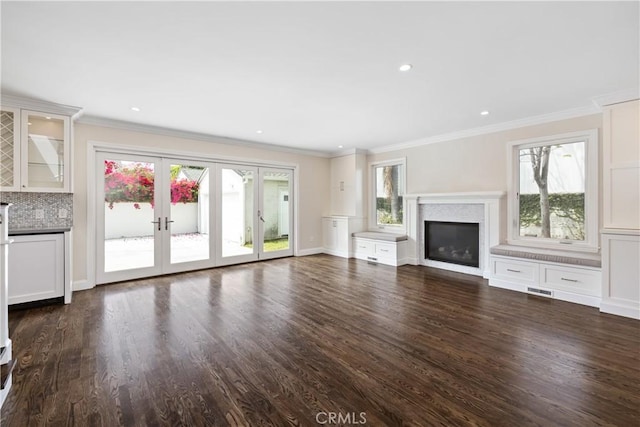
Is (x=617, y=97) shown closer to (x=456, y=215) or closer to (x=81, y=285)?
(x=456, y=215)

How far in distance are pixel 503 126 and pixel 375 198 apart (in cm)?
296

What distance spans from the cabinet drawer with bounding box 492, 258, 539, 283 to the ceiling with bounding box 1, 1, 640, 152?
2163 millimetres

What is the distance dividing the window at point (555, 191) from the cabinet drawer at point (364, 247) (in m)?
2.56

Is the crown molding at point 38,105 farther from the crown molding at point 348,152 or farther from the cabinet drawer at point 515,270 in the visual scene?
the cabinet drawer at point 515,270

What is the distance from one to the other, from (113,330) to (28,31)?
8.61 ft

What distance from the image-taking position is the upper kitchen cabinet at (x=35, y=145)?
345cm

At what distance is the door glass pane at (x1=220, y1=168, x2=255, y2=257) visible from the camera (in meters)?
5.71

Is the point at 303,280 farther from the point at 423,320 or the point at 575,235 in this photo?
the point at 575,235

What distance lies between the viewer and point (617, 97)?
329cm

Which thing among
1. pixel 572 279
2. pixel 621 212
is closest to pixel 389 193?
pixel 572 279

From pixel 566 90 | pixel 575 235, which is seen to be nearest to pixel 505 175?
pixel 575 235

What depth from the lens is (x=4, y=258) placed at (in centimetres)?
198

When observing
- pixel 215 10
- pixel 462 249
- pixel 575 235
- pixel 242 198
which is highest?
pixel 215 10

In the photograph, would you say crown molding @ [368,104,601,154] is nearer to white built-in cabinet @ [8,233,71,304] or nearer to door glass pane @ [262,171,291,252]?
door glass pane @ [262,171,291,252]
